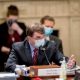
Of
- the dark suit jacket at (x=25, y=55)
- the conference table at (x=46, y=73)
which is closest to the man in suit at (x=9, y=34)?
the dark suit jacket at (x=25, y=55)

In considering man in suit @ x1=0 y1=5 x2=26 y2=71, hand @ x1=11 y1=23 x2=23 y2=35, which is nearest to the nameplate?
man in suit @ x1=0 y1=5 x2=26 y2=71

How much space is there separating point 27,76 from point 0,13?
152 inches

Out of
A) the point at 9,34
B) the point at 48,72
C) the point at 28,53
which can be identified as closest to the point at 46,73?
the point at 48,72

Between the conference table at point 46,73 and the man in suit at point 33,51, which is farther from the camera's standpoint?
the man in suit at point 33,51


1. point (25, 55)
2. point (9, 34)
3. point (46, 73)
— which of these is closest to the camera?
point (46, 73)

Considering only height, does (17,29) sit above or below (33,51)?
above

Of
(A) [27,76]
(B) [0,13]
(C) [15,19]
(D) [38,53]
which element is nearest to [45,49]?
(D) [38,53]

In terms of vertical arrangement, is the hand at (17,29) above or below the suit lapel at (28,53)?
above

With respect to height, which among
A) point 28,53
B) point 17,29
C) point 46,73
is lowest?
point 46,73

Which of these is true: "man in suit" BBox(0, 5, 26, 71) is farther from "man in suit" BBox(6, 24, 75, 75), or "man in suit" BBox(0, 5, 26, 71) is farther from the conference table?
the conference table

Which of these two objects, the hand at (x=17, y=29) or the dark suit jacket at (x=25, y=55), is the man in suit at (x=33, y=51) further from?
the hand at (x=17, y=29)

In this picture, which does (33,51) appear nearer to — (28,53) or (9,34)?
(28,53)

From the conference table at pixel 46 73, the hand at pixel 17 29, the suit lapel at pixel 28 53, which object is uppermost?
the hand at pixel 17 29

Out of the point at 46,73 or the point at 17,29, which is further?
the point at 17,29
